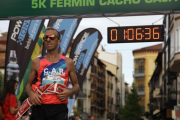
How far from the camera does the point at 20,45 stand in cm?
1524

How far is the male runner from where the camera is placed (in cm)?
460

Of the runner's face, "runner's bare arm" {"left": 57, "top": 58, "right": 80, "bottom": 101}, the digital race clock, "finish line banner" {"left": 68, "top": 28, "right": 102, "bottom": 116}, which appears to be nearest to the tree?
"finish line banner" {"left": 68, "top": 28, "right": 102, "bottom": 116}

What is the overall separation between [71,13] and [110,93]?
104069mm

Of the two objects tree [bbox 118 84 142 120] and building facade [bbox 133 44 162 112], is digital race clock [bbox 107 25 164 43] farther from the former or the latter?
building facade [bbox 133 44 162 112]

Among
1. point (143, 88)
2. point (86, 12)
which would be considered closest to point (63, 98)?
point (86, 12)

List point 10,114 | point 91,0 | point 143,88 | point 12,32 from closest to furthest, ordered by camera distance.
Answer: point 10,114
point 91,0
point 12,32
point 143,88

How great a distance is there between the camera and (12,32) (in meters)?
15.2

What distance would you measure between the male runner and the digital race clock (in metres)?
9.10

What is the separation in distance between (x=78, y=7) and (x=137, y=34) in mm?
4269

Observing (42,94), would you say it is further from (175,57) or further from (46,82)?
(175,57)

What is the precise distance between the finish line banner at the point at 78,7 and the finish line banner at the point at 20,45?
483 centimetres

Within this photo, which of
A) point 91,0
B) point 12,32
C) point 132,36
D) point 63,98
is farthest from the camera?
point 12,32

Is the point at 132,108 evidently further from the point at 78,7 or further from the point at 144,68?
the point at 78,7

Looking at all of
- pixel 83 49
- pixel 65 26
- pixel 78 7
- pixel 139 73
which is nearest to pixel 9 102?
pixel 78 7
